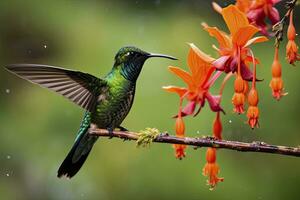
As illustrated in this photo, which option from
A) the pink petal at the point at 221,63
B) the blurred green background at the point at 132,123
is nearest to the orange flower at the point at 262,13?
the pink petal at the point at 221,63

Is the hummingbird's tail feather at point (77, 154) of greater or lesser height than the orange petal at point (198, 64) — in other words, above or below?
below

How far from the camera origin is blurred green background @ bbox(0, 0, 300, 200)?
8.40 ft

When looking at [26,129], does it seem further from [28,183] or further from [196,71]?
[196,71]

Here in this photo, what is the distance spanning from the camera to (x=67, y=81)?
1600mm

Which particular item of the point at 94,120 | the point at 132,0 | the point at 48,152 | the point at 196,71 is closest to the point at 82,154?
the point at 94,120

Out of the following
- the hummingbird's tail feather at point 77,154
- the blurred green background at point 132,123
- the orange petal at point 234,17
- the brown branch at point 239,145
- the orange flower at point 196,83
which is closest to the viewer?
the brown branch at point 239,145

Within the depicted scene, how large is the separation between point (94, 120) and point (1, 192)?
116 centimetres

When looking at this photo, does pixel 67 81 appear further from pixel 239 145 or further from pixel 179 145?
pixel 239 145

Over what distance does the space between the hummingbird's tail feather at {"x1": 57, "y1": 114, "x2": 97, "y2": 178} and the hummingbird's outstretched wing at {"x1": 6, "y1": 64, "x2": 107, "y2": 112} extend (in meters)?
0.16

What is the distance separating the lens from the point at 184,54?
8.93 ft

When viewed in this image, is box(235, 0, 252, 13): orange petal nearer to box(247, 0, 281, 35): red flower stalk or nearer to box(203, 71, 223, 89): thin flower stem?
box(247, 0, 281, 35): red flower stalk

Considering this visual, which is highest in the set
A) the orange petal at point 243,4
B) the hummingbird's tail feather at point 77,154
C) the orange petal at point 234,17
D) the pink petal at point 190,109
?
the orange petal at point 243,4

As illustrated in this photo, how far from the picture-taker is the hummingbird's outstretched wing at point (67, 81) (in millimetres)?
1429

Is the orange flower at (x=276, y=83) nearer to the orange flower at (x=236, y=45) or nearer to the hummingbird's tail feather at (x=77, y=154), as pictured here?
the orange flower at (x=236, y=45)
